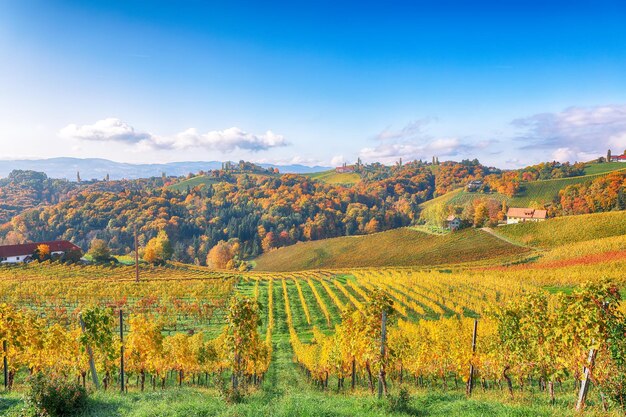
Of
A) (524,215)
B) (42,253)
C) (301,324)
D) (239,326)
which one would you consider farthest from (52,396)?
(524,215)

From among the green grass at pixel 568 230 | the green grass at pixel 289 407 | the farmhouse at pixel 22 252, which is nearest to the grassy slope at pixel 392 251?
the green grass at pixel 568 230

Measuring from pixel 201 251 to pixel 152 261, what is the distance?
47.7 m

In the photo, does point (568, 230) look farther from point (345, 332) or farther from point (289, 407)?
point (289, 407)

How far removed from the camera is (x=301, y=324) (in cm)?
5116

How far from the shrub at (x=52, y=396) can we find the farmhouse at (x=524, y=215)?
5706 inches

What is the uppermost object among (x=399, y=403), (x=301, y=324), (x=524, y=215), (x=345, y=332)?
(x=399, y=403)

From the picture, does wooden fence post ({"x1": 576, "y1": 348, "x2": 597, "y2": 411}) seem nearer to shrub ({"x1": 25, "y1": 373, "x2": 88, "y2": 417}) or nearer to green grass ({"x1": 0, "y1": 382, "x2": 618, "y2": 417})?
green grass ({"x1": 0, "y1": 382, "x2": 618, "y2": 417})

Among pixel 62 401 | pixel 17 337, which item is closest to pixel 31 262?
pixel 17 337

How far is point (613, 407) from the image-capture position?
12109mm

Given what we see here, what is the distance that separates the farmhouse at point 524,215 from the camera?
132 metres

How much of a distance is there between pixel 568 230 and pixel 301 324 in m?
82.8

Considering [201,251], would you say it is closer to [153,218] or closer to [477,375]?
[153,218]

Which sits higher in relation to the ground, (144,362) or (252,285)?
(144,362)

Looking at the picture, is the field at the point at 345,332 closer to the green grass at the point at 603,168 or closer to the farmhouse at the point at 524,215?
→ the farmhouse at the point at 524,215
